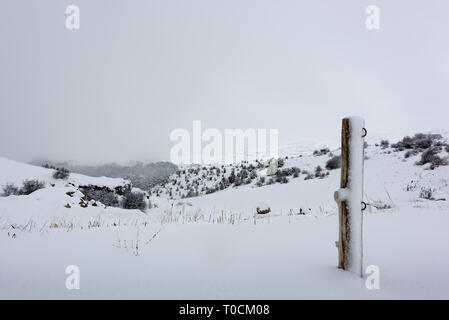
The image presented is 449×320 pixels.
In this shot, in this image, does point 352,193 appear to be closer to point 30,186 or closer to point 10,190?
point 10,190

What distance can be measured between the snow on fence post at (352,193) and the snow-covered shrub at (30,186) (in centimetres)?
1223

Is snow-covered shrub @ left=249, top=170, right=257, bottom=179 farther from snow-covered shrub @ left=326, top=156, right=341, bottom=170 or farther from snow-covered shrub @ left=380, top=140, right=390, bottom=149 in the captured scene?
snow-covered shrub @ left=380, top=140, right=390, bottom=149

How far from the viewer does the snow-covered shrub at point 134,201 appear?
1236cm

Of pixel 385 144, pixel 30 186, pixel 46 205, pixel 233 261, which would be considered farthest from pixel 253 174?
pixel 233 261

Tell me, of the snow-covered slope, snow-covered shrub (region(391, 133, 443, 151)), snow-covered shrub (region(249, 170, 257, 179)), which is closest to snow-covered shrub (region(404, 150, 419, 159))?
snow-covered shrub (region(391, 133, 443, 151))

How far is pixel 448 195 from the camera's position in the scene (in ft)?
22.8

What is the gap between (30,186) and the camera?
1068cm

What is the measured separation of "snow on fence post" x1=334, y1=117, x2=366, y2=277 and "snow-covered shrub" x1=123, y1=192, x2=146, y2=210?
458 inches

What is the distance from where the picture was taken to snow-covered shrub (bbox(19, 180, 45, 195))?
10336mm

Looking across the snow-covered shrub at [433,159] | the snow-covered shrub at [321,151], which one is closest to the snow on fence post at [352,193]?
the snow-covered shrub at [433,159]
